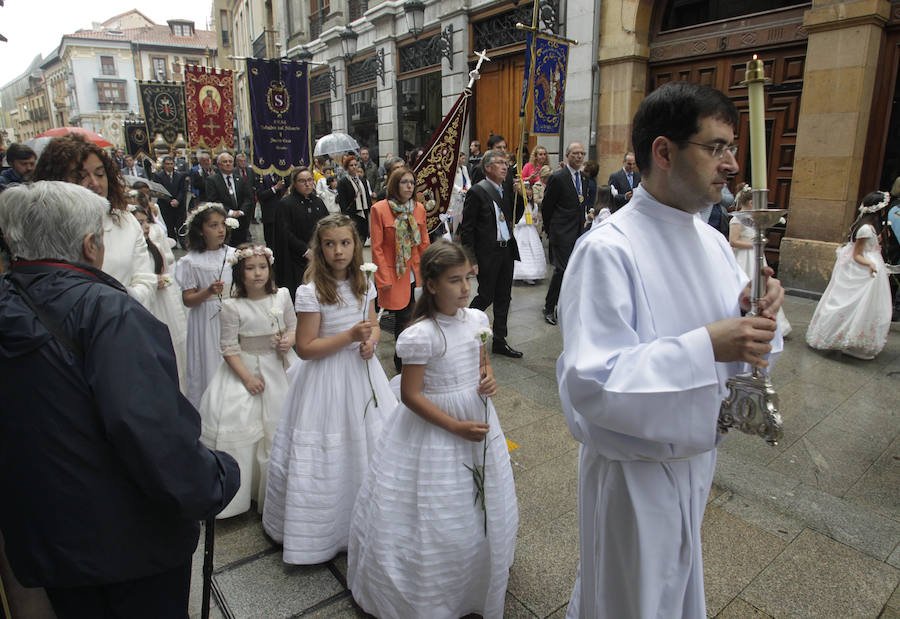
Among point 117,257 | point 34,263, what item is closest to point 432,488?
point 34,263

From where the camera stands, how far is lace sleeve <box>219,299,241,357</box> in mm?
3143

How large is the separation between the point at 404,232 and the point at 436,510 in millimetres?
3397

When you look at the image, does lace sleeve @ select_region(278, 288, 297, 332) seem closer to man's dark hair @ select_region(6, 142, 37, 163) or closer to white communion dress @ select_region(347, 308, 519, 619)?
white communion dress @ select_region(347, 308, 519, 619)

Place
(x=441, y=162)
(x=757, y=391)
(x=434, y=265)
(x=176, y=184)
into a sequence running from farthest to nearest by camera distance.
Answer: (x=176, y=184) → (x=441, y=162) → (x=434, y=265) → (x=757, y=391)

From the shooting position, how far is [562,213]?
22.6 ft

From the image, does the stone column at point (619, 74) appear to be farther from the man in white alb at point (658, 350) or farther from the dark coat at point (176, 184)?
the man in white alb at point (658, 350)

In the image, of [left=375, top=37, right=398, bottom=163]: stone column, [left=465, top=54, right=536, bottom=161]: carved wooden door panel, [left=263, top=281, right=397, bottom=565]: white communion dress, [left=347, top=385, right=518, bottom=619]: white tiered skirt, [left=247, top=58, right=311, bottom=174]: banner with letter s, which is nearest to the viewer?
[left=347, top=385, right=518, bottom=619]: white tiered skirt

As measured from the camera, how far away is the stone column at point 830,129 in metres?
6.79

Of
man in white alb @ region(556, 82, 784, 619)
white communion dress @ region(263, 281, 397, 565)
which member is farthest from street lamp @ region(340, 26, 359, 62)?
man in white alb @ region(556, 82, 784, 619)

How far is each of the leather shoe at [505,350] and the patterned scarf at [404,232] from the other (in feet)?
4.12

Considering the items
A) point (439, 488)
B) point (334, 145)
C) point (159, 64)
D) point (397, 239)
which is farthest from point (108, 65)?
point (439, 488)

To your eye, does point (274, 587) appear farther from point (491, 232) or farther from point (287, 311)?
point (491, 232)

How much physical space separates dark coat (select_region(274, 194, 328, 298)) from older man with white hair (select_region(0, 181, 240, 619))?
4.41 meters

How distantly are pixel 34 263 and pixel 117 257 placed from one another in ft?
6.22
